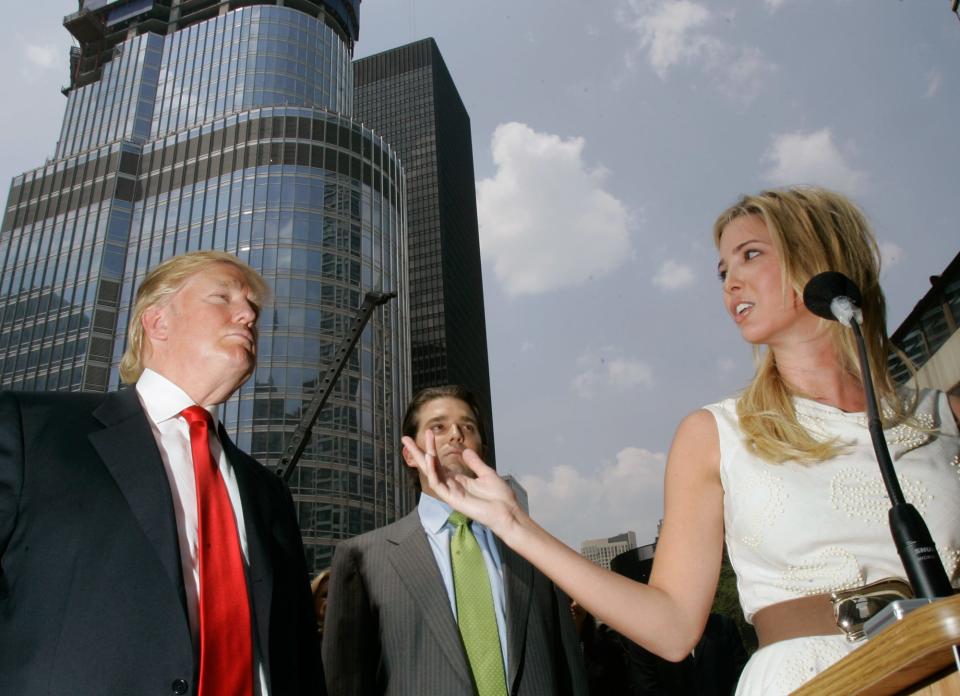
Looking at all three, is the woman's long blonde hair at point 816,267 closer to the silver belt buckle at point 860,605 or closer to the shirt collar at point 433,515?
the silver belt buckle at point 860,605

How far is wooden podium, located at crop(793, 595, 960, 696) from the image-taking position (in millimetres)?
741

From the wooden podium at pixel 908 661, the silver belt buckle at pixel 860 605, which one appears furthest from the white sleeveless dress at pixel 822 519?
the wooden podium at pixel 908 661

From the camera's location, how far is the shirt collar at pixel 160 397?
232 centimetres

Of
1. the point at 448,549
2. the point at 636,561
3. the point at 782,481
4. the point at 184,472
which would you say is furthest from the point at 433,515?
the point at 636,561

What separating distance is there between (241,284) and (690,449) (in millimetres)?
1905

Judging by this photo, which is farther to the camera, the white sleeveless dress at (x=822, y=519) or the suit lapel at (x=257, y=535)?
the suit lapel at (x=257, y=535)

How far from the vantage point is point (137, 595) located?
1806 millimetres

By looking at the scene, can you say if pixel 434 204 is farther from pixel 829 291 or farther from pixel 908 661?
pixel 908 661

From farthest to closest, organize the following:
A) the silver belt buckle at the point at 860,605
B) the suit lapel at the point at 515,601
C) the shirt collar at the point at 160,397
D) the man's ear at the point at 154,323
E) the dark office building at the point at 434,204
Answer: the dark office building at the point at 434,204, the suit lapel at the point at 515,601, the man's ear at the point at 154,323, the shirt collar at the point at 160,397, the silver belt buckle at the point at 860,605

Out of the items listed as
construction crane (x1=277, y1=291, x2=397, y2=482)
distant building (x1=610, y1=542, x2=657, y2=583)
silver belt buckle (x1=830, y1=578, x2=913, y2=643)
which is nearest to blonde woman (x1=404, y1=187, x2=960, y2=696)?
silver belt buckle (x1=830, y1=578, x2=913, y2=643)

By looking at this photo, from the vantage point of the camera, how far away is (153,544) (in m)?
1.90

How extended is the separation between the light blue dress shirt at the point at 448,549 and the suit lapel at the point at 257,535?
1053mm

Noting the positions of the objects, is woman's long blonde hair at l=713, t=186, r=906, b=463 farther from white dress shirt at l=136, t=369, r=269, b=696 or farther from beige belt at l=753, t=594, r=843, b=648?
white dress shirt at l=136, t=369, r=269, b=696

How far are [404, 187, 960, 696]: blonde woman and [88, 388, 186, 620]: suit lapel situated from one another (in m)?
0.78
